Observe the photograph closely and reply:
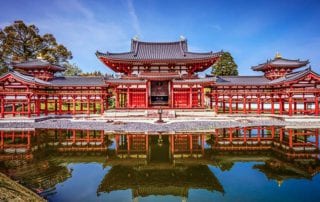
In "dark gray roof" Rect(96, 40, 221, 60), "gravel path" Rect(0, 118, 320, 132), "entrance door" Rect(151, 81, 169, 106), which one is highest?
"dark gray roof" Rect(96, 40, 221, 60)

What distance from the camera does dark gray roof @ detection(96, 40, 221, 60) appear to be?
27075 mm

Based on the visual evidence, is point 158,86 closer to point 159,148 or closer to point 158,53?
point 158,53

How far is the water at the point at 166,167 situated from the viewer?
6.09 meters

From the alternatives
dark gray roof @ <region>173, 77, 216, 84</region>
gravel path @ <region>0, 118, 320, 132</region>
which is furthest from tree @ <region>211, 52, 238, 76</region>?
gravel path @ <region>0, 118, 320, 132</region>

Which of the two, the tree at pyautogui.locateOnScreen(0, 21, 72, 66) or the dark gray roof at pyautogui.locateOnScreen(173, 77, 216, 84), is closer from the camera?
the dark gray roof at pyautogui.locateOnScreen(173, 77, 216, 84)

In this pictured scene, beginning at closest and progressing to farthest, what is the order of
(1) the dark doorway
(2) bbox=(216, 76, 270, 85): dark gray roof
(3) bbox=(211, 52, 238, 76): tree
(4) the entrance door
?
(1) the dark doorway → (2) bbox=(216, 76, 270, 85): dark gray roof → (4) the entrance door → (3) bbox=(211, 52, 238, 76): tree

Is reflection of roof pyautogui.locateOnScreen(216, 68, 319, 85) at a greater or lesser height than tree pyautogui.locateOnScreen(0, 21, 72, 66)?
lesser

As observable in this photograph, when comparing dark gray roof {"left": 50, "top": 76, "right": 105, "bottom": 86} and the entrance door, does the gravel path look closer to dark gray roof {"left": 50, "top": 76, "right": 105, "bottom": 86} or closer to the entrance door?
dark gray roof {"left": 50, "top": 76, "right": 105, "bottom": 86}

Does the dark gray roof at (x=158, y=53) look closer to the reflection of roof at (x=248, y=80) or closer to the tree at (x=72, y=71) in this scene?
the reflection of roof at (x=248, y=80)

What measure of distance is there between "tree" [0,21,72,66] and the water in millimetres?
35235

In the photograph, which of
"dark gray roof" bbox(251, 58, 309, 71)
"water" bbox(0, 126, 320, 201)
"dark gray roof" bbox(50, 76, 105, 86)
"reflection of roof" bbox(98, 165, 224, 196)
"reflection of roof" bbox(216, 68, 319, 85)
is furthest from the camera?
"dark gray roof" bbox(251, 58, 309, 71)

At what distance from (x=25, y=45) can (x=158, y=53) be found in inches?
1273

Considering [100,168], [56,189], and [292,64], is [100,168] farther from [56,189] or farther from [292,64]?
[292,64]

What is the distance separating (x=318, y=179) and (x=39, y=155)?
1246 centimetres
